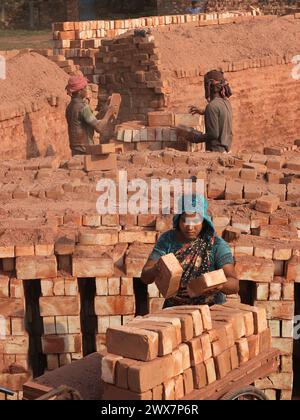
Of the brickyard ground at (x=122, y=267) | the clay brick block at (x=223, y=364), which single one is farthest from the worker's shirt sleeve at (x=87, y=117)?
the clay brick block at (x=223, y=364)

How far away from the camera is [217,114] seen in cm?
1268

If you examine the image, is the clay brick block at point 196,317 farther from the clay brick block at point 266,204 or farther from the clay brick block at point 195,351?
the clay brick block at point 266,204

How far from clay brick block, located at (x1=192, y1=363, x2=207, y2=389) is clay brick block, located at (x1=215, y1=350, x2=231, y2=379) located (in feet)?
0.46

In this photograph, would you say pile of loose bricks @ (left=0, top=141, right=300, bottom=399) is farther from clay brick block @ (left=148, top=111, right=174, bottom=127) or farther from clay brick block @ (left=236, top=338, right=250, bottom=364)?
clay brick block @ (left=148, top=111, right=174, bottom=127)

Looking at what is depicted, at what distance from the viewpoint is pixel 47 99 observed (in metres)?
17.4

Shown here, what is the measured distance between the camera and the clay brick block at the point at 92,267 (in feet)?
27.8

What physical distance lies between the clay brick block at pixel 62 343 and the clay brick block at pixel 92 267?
1.73 ft

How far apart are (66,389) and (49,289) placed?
2329mm

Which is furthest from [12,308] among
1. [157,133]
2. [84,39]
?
[84,39]

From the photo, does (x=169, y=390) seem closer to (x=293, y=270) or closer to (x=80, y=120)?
(x=293, y=270)

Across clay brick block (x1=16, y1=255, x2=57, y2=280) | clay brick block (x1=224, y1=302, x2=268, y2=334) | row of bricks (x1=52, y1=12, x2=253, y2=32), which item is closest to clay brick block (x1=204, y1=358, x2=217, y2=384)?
clay brick block (x1=224, y1=302, x2=268, y2=334)

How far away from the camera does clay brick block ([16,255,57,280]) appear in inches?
333

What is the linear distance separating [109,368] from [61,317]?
2.30 m


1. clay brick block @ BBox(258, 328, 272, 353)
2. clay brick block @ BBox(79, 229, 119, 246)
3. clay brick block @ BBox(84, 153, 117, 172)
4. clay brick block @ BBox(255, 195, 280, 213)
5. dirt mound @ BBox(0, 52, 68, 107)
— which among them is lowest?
clay brick block @ BBox(258, 328, 272, 353)
